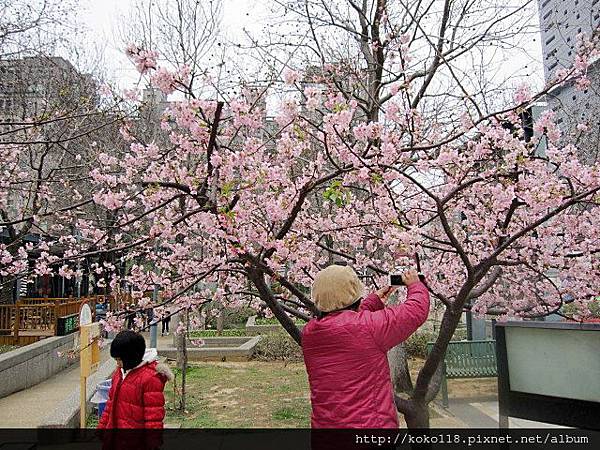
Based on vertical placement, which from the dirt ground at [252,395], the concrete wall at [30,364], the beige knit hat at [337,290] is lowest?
the dirt ground at [252,395]

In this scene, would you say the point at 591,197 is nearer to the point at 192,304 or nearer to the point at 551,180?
the point at 551,180

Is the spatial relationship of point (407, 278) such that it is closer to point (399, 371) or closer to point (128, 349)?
point (128, 349)

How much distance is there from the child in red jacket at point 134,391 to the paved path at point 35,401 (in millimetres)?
3129

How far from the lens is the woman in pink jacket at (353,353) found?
234 centimetres

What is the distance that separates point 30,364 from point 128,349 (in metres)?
6.94

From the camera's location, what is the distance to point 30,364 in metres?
8.87

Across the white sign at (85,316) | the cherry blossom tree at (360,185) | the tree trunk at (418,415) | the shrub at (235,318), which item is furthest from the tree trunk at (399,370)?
the shrub at (235,318)

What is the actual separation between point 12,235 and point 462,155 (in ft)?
35.5

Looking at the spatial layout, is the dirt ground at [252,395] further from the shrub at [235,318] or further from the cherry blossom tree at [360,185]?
the shrub at [235,318]

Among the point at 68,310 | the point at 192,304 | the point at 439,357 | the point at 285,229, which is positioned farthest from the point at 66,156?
the point at 439,357

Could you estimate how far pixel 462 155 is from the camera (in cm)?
442

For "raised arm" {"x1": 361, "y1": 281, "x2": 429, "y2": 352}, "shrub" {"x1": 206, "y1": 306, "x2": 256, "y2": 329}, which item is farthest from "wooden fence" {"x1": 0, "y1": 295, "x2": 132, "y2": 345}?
"raised arm" {"x1": 361, "y1": 281, "x2": 429, "y2": 352}

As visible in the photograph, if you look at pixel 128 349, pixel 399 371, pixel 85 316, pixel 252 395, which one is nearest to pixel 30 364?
pixel 252 395

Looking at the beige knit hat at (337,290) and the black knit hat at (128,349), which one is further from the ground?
the beige knit hat at (337,290)
